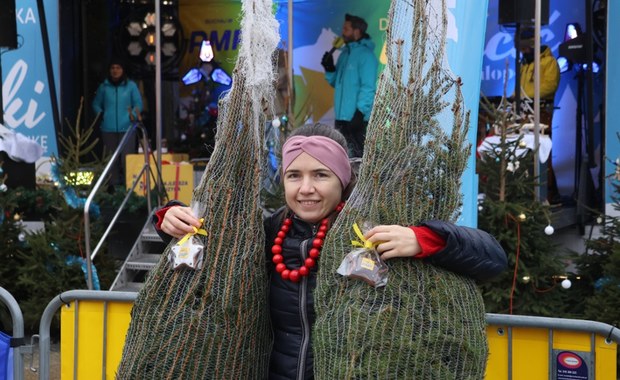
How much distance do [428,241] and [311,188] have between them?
49 centimetres

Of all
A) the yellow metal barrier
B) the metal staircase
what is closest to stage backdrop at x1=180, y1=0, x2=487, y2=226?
the yellow metal barrier

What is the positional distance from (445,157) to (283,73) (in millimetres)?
7611

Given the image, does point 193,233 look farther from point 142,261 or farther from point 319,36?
point 319,36

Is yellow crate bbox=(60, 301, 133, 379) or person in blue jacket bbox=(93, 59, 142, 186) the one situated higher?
person in blue jacket bbox=(93, 59, 142, 186)

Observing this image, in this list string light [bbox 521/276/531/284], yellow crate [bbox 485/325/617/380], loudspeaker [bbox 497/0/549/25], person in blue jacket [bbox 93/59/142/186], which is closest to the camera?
yellow crate [bbox 485/325/617/380]

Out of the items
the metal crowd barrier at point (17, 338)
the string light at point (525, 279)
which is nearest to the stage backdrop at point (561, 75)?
the string light at point (525, 279)

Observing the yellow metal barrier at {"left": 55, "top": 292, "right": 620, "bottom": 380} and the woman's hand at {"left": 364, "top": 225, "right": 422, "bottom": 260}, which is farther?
the yellow metal barrier at {"left": 55, "top": 292, "right": 620, "bottom": 380}

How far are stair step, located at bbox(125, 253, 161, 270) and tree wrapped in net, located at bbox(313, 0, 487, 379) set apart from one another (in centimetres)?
582

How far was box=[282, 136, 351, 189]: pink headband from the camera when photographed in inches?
117

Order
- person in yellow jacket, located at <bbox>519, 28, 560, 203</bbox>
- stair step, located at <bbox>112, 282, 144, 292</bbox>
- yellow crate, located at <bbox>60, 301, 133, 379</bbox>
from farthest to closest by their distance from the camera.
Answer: person in yellow jacket, located at <bbox>519, 28, 560, 203</bbox>, stair step, located at <bbox>112, 282, 144, 292</bbox>, yellow crate, located at <bbox>60, 301, 133, 379</bbox>

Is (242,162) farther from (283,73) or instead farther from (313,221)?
(283,73)

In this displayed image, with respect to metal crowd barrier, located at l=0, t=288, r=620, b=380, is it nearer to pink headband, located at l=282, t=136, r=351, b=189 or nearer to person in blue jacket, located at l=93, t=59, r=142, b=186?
pink headband, located at l=282, t=136, r=351, b=189

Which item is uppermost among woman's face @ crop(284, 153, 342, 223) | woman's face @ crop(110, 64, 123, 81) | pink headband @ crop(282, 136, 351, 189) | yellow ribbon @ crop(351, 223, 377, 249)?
woman's face @ crop(110, 64, 123, 81)

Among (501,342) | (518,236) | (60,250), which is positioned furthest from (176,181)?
(501,342)
